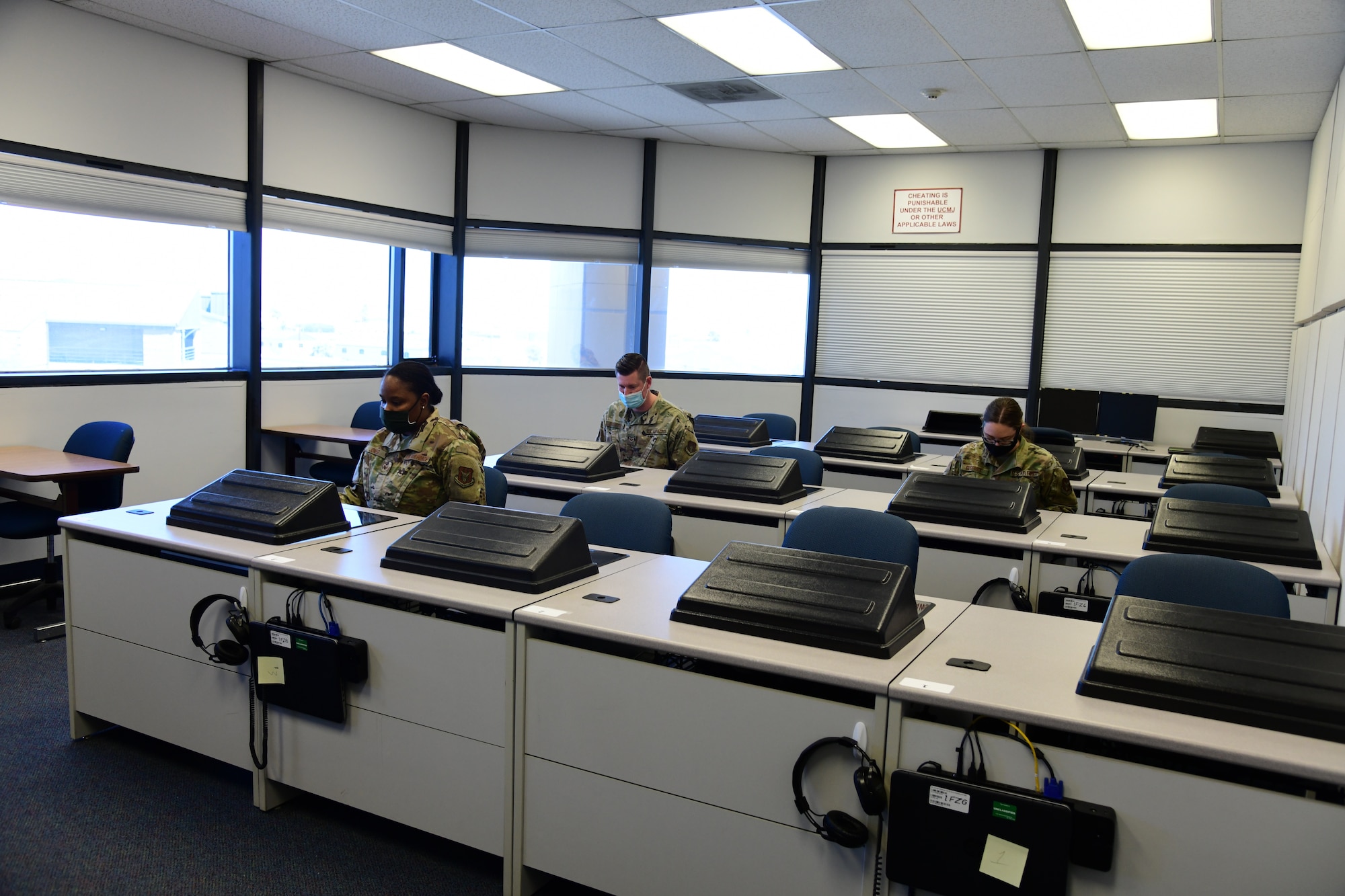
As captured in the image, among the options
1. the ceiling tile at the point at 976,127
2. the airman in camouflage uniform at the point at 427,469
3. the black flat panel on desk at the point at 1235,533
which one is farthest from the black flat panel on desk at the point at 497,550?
the ceiling tile at the point at 976,127

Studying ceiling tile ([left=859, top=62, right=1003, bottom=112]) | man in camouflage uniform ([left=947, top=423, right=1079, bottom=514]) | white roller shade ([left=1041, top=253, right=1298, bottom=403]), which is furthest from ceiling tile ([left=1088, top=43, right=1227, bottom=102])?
man in camouflage uniform ([left=947, top=423, right=1079, bottom=514])

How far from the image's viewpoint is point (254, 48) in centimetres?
534

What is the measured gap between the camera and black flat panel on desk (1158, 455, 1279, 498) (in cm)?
463

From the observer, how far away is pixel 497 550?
2.55m

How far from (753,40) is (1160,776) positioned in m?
4.26

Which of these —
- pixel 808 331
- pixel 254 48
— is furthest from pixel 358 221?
pixel 808 331

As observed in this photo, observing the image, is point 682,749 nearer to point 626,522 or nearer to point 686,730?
point 686,730

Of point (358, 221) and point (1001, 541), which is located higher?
point (358, 221)

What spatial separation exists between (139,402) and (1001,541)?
464cm

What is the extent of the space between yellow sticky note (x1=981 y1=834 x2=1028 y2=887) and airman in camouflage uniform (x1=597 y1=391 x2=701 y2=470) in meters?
Result: 3.47

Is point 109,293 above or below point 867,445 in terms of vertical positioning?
above

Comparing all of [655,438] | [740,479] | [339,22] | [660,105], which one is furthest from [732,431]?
[339,22]

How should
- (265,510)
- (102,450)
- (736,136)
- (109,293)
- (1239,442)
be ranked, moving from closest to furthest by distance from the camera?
(265,510), (102,450), (109,293), (1239,442), (736,136)

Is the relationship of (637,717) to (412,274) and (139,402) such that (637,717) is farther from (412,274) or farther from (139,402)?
(412,274)
